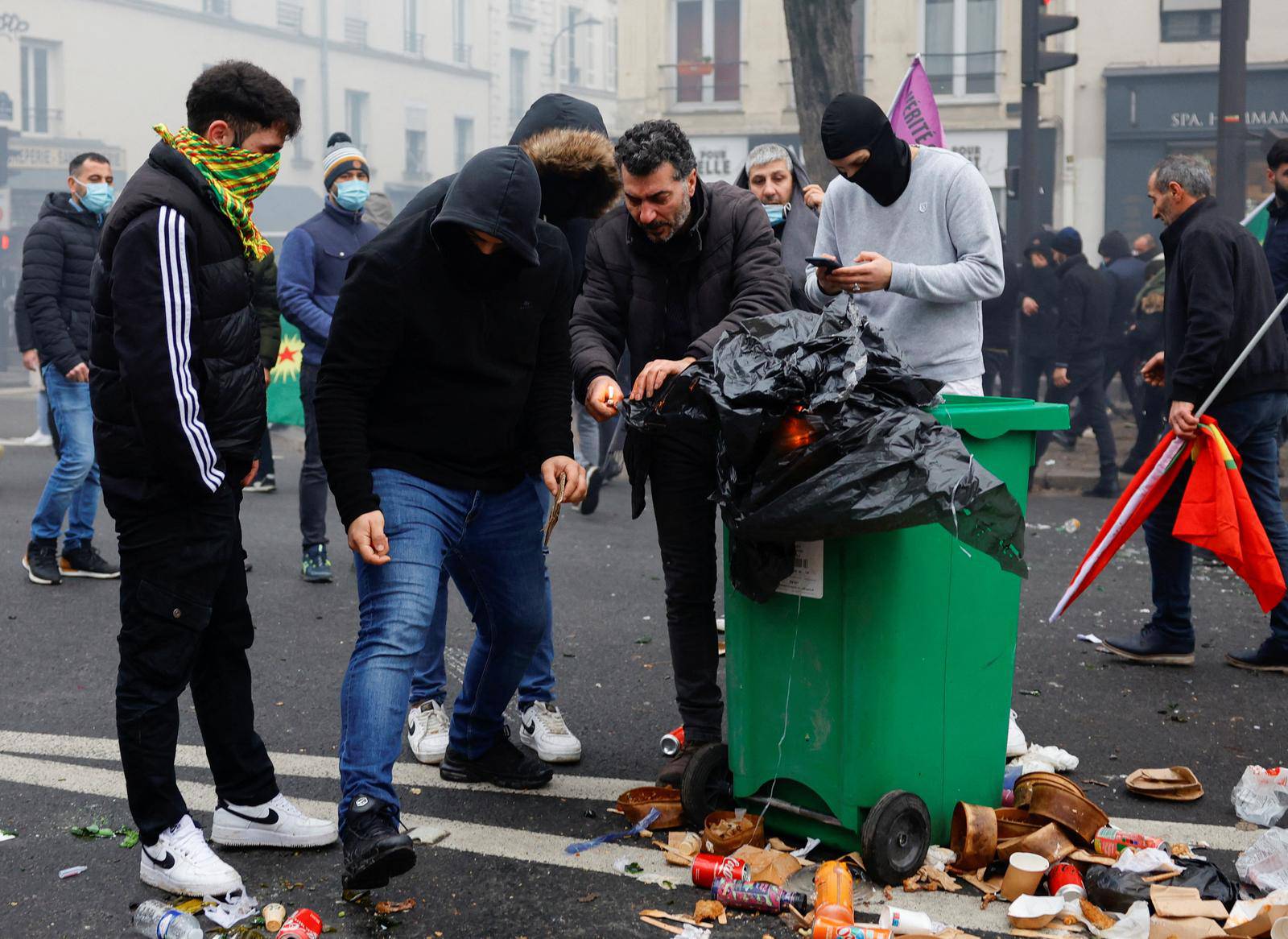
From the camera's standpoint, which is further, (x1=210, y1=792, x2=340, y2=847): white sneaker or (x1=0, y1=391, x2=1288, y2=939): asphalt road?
(x1=210, y1=792, x2=340, y2=847): white sneaker

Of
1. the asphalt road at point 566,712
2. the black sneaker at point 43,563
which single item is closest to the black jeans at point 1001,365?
the asphalt road at point 566,712

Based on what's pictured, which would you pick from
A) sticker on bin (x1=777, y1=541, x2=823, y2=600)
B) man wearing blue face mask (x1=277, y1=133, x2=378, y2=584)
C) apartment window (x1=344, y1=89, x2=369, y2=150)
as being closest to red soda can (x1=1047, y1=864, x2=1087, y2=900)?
sticker on bin (x1=777, y1=541, x2=823, y2=600)

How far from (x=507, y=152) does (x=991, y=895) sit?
2.06 m

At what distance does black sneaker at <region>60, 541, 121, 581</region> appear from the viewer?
6.90m

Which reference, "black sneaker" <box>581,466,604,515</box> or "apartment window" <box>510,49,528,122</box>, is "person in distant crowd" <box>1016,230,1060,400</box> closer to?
"black sneaker" <box>581,466,604,515</box>

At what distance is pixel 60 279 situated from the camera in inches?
278

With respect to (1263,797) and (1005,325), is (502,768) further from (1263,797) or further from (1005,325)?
(1005,325)

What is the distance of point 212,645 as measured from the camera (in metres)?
3.54

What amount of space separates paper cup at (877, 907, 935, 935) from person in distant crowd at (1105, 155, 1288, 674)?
2682mm

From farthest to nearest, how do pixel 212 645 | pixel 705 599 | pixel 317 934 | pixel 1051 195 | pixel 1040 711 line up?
1. pixel 1051 195
2. pixel 1040 711
3. pixel 705 599
4. pixel 212 645
5. pixel 317 934

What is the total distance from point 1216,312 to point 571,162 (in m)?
2.56

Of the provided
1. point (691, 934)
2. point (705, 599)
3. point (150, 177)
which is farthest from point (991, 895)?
point (150, 177)

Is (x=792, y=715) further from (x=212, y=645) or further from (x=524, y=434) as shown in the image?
(x=212, y=645)

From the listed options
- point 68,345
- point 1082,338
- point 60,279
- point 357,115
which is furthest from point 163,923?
point 357,115
